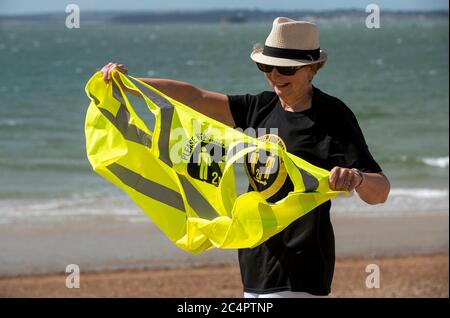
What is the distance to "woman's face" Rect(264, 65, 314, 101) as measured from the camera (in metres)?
4.31

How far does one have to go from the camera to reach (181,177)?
4.52 meters

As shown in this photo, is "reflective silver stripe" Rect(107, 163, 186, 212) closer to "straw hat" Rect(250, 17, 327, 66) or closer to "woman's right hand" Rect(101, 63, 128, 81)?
"woman's right hand" Rect(101, 63, 128, 81)

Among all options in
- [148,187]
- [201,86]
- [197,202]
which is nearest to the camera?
[197,202]

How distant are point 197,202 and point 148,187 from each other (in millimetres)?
295

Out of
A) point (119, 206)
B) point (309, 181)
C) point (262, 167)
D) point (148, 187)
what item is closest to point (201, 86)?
point (119, 206)

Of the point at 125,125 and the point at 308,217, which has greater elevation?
the point at 125,125

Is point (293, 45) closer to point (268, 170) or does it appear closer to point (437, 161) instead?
point (268, 170)

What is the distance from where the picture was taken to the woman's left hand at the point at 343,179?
401cm

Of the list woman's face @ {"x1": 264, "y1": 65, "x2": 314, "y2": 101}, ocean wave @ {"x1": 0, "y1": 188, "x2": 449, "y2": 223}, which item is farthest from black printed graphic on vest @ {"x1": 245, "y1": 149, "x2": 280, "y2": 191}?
ocean wave @ {"x1": 0, "y1": 188, "x2": 449, "y2": 223}

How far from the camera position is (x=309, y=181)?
412cm

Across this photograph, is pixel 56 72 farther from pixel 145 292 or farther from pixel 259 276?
pixel 259 276

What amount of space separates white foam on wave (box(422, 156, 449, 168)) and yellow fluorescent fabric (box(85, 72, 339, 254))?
49.3 ft

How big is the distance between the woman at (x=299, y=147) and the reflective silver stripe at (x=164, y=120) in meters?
0.41
